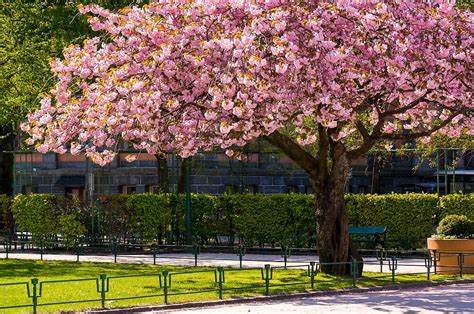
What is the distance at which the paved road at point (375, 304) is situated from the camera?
1881 centimetres

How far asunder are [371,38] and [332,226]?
5678mm

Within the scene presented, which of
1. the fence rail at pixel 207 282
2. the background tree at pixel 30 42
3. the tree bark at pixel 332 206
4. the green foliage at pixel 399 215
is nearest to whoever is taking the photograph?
the fence rail at pixel 207 282

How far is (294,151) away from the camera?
84.2ft

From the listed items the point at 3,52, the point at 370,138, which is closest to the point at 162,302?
the point at 370,138

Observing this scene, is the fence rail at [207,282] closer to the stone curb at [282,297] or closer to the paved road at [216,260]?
the stone curb at [282,297]

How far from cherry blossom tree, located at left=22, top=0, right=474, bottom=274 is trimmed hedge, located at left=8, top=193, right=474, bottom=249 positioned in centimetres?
966

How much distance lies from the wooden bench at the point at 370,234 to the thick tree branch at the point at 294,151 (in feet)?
23.4

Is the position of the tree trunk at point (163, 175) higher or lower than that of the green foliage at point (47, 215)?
higher

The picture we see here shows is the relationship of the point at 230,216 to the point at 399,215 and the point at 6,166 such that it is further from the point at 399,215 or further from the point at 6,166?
the point at 6,166

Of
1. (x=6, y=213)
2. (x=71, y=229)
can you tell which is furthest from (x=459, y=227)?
(x=6, y=213)

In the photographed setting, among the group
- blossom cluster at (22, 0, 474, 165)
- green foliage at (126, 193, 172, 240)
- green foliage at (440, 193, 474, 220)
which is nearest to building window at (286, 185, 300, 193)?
green foliage at (126, 193, 172, 240)

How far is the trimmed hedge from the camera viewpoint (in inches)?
1310

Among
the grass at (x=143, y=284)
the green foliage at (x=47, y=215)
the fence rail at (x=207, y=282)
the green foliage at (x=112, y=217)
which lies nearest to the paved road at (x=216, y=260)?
the fence rail at (x=207, y=282)

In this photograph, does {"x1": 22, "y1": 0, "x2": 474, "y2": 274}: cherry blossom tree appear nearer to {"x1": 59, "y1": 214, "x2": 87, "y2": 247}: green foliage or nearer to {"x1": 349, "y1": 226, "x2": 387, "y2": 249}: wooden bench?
{"x1": 349, "y1": 226, "x2": 387, "y2": 249}: wooden bench
